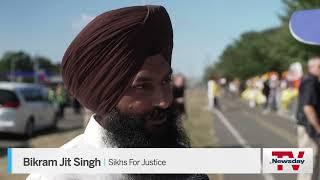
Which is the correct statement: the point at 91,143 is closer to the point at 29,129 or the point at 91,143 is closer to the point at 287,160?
the point at 287,160

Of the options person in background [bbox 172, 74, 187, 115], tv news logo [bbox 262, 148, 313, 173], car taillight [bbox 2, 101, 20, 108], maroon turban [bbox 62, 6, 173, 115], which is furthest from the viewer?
car taillight [bbox 2, 101, 20, 108]

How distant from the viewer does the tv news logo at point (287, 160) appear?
Answer: 5.23ft

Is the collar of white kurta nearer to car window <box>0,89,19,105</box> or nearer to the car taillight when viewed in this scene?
the car taillight

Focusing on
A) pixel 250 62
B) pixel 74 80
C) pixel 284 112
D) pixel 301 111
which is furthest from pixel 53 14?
pixel 284 112

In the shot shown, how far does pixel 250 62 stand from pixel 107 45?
1874 mm

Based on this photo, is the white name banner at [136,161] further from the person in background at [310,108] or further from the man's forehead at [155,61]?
the person in background at [310,108]

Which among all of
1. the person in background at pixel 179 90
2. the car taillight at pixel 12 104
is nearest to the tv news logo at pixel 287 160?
the person in background at pixel 179 90

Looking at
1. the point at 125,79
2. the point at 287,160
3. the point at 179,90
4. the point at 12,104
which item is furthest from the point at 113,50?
the point at 12,104

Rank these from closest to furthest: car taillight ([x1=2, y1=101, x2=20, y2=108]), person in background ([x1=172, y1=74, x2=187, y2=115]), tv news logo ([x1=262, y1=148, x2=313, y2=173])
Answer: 1. tv news logo ([x1=262, y1=148, x2=313, y2=173])
2. person in background ([x1=172, y1=74, x2=187, y2=115])
3. car taillight ([x1=2, y1=101, x2=20, y2=108])

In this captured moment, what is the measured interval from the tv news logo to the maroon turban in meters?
0.46

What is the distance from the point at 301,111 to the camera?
5371 mm

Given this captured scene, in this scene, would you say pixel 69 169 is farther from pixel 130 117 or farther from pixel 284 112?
pixel 284 112

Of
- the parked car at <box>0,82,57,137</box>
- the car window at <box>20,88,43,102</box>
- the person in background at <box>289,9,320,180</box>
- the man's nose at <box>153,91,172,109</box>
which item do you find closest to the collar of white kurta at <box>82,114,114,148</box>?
the man's nose at <box>153,91,172,109</box>

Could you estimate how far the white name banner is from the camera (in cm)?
139
